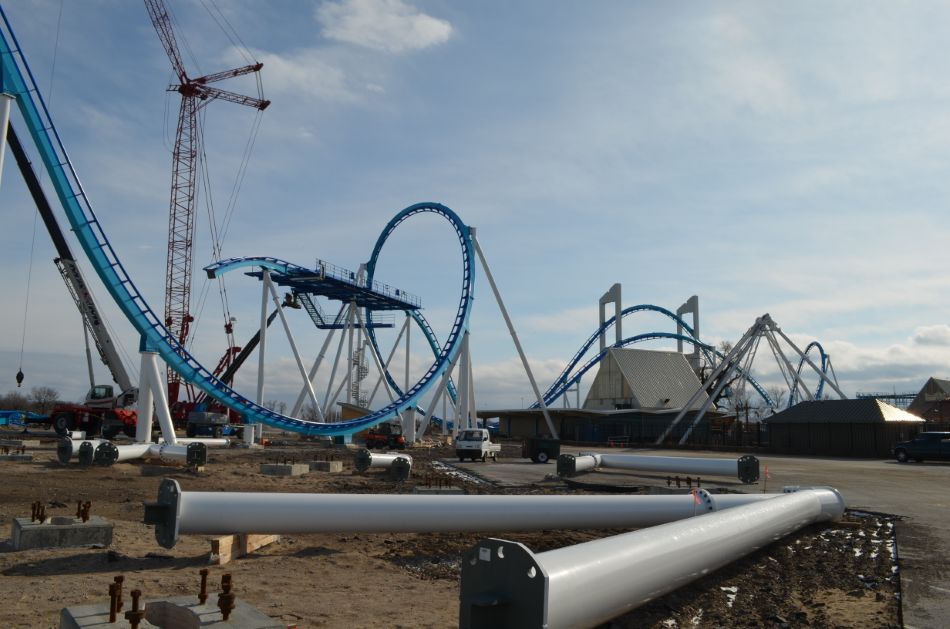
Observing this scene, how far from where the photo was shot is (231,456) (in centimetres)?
2691

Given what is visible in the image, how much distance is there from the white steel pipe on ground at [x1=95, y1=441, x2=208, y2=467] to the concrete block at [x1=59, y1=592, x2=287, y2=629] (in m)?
15.1

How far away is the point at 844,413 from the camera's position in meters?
42.4

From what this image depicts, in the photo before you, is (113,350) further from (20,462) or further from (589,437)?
(589,437)

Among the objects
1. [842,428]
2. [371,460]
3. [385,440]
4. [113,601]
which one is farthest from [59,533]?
[842,428]

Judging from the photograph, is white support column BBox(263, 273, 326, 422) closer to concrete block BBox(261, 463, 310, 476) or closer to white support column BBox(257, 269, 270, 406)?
white support column BBox(257, 269, 270, 406)

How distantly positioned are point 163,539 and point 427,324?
49.7m

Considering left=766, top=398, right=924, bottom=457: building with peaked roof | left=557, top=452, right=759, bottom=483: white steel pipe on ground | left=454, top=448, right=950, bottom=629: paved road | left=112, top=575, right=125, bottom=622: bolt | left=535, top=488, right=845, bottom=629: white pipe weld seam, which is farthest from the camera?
left=766, top=398, right=924, bottom=457: building with peaked roof

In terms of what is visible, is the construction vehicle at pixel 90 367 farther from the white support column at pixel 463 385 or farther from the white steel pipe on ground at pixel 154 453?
the white support column at pixel 463 385

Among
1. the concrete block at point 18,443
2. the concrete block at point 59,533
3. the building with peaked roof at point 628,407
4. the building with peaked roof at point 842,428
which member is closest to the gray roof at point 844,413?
the building with peaked roof at point 842,428

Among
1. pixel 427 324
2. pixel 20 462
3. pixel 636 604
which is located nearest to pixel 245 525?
pixel 636 604

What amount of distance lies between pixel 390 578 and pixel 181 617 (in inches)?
136

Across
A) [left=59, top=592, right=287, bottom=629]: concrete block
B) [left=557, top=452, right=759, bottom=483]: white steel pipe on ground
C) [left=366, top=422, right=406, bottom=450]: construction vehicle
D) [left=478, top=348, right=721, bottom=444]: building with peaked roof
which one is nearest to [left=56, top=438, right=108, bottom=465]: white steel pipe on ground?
[left=557, top=452, right=759, bottom=483]: white steel pipe on ground

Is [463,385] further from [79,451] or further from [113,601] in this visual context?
[113,601]

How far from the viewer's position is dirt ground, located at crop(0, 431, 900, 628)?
22.0 feet
